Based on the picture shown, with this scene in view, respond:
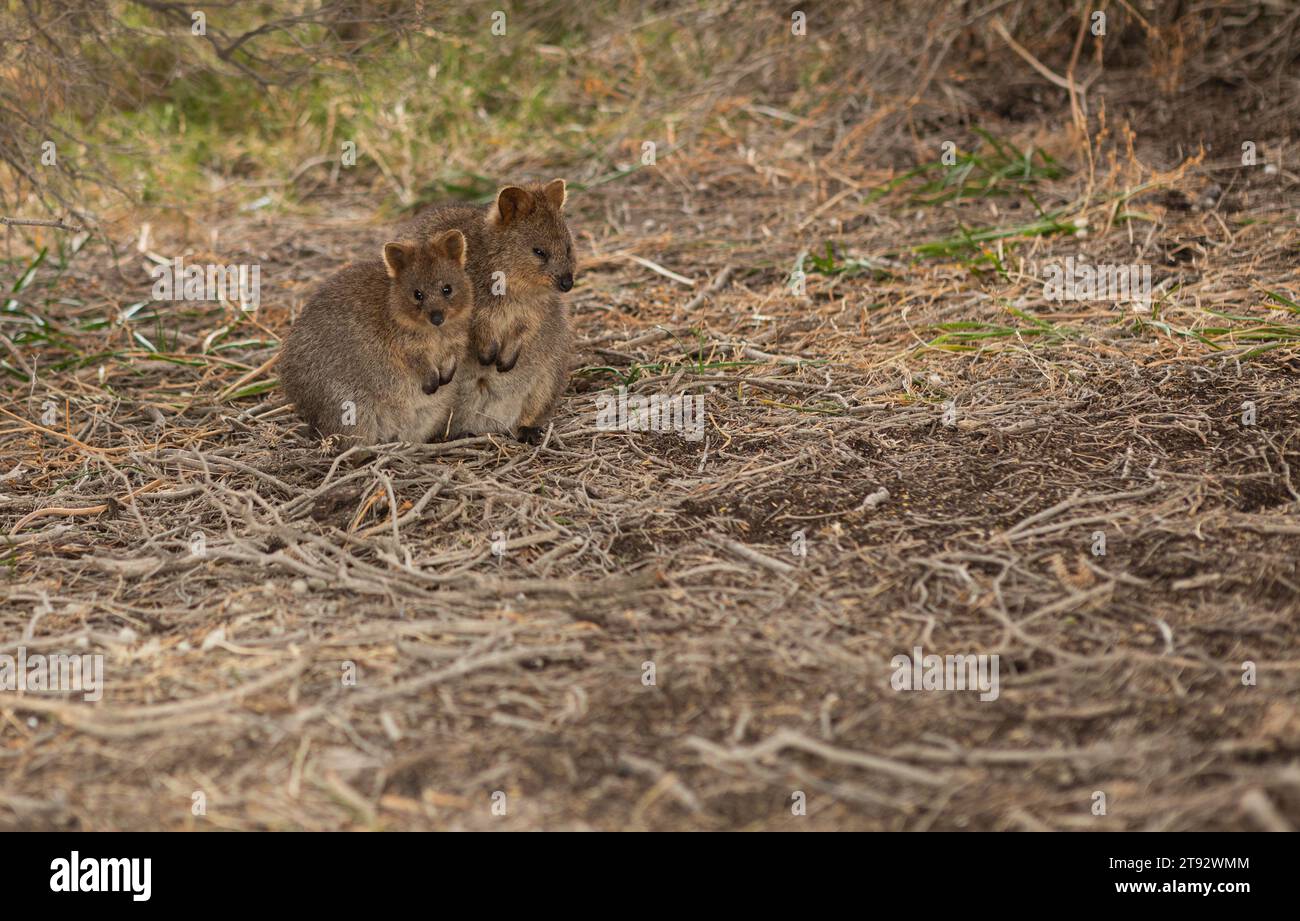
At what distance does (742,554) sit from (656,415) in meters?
1.43

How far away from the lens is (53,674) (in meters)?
3.90

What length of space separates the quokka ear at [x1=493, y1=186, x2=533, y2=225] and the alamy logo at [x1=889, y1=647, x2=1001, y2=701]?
275 cm

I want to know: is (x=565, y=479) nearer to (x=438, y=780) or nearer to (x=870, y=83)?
(x=438, y=780)

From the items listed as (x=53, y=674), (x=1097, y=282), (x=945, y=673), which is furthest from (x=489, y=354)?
(x=1097, y=282)

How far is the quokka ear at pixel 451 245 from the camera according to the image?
17.6 feet

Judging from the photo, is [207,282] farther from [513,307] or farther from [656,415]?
[656,415]

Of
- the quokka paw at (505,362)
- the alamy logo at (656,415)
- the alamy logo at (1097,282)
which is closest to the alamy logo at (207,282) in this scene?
the quokka paw at (505,362)

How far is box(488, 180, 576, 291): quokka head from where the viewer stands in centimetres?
561

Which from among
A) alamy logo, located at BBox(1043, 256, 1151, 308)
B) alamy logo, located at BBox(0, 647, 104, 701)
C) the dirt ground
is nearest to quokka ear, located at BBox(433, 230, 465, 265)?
the dirt ground

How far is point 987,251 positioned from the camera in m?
6.92

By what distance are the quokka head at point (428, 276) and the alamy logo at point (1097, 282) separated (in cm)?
310

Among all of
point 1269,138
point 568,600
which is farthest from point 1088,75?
point 568,600

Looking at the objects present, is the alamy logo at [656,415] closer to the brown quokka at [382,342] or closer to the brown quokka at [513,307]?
the brown quokka at [513,307]
